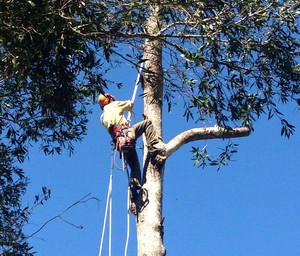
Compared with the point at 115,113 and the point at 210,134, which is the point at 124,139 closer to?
the point at 115,113

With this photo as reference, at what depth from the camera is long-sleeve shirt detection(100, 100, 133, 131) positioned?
9.22 m

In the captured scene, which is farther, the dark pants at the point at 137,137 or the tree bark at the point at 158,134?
the dark pants at the point at 137,137

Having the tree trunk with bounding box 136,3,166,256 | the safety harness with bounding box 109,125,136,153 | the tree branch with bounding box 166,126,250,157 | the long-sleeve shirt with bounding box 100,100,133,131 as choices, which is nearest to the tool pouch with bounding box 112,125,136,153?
the safety harness with bounding box 109,125,136,153

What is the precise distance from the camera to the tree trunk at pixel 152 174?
8156 mm

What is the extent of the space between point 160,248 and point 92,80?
6.09 ft

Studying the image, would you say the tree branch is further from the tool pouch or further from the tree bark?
the tool pouch

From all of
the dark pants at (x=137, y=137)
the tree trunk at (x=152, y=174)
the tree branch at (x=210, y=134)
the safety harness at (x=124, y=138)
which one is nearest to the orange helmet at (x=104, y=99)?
the safety harness at (x=124, y=138)

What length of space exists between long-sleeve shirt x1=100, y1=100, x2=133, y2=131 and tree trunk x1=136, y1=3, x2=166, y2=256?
34 cm

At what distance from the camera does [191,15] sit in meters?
8.87

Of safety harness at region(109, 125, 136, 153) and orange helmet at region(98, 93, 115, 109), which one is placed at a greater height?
orange helmet at region(98, 93, 115, 109)

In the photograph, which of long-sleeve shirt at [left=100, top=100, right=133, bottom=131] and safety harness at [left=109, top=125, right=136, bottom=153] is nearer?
safety harness at [left=109, top=125, right=136, bottom=153]

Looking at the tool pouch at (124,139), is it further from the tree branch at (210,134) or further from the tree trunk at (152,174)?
the tree branch at (210,134)

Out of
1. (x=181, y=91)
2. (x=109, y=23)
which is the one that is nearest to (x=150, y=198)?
(x=181, y=91)

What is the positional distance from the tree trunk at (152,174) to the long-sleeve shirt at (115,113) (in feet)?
1.12
